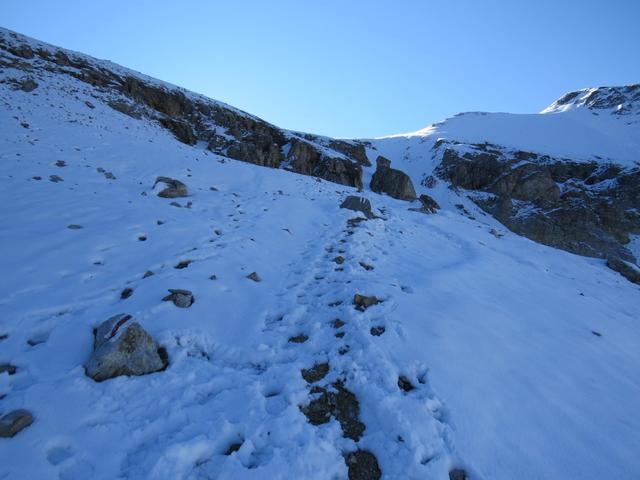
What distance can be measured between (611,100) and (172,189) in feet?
329

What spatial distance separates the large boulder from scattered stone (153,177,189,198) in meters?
8.43

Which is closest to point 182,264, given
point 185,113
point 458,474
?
point 458,474

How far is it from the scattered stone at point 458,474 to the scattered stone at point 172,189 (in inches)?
453

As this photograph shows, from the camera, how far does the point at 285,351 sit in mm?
4641

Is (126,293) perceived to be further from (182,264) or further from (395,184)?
(395,184)

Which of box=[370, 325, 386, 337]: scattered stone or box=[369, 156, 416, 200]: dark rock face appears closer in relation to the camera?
box=[370, 325, 386, 337]: scattered stone

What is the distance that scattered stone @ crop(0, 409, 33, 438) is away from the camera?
9.20ft

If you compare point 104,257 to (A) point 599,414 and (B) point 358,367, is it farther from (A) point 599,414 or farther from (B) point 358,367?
(A) point 599,414

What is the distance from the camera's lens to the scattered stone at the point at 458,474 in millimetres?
3035

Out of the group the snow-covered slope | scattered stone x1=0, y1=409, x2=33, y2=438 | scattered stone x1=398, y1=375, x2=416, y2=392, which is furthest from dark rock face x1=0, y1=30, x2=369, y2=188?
scattered stone x1=398, y1=375, x2=416, y2=392

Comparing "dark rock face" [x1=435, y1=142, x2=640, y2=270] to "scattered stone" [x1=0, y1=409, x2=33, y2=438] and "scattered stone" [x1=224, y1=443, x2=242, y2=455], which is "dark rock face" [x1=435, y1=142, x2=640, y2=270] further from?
"scattered stone" [x1=0, y1=409, x2=33, y2=438]

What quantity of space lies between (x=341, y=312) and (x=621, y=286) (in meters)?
11.4

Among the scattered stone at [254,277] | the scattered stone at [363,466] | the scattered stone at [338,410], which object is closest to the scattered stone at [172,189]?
the scattered stone at [254,277]

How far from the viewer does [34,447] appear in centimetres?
276
